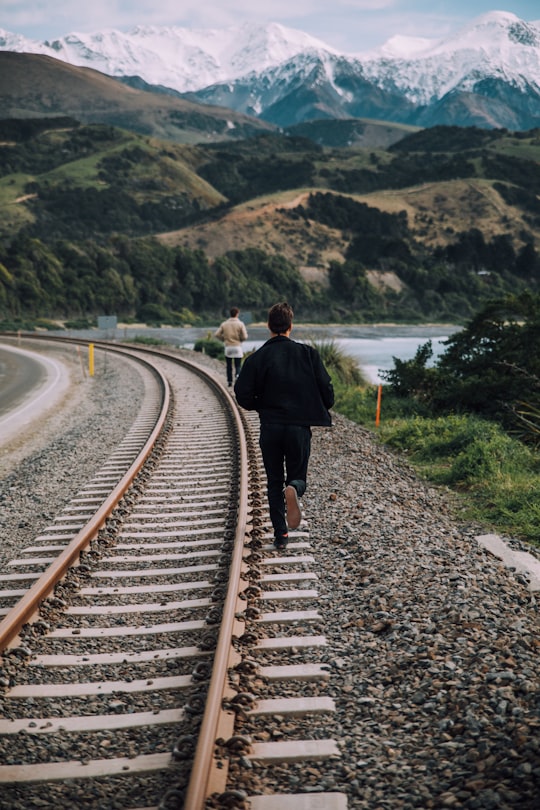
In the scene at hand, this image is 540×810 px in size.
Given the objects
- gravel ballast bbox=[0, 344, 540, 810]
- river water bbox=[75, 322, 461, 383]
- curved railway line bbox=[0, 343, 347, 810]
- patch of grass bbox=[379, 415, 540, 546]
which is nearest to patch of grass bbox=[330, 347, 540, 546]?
patch of grass bbox=[379, 415, 540, 546]

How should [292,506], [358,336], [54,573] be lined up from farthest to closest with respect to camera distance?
[358,336], [292,506], [54,573]

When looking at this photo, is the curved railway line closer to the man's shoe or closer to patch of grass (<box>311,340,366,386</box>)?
the man's shoe

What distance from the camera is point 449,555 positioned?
254 inches

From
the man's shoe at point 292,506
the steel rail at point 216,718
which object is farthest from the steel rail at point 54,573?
the man's shoe at point 292,506

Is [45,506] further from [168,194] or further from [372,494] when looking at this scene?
[168,194]

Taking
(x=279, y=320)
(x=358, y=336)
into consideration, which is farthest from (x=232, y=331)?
(x=358, y=336)

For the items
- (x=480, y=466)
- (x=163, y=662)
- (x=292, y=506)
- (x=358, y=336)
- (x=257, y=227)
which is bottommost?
(x=163, y=662)

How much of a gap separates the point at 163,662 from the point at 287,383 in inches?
100

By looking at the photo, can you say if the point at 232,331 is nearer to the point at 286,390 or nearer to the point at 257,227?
the point at 286,390

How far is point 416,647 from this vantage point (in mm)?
4727

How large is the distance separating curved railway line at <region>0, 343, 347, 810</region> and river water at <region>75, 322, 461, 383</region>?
3364 centimetres

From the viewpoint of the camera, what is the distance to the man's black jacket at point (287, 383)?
6.30 m

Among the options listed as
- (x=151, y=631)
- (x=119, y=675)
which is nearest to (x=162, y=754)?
(x=119, y=675)

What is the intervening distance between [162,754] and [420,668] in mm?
1631
